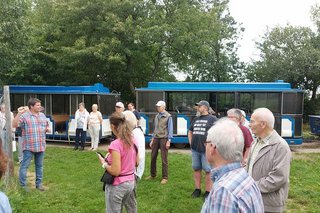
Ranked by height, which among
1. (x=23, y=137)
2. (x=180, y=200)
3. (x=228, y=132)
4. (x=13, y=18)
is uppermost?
(x=13, y=18)

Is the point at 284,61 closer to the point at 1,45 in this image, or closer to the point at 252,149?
the point at 1,45

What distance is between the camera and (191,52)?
20141mm

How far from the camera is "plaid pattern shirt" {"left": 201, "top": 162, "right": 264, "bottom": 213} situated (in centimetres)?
204

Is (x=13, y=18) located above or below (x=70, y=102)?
above

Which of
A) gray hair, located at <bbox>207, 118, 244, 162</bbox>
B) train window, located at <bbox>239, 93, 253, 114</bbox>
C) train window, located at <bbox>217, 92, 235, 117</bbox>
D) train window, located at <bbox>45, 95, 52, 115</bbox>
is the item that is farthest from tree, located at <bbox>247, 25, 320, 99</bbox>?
gray hair, located at <bbox>207, 118, 244, 162</bbox>

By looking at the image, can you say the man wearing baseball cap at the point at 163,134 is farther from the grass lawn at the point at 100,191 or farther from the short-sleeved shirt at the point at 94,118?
the short-sleeved shirt at the point at 94,118

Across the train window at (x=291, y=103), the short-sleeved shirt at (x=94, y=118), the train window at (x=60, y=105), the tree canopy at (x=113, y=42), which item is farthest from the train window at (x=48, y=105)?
the train window at (x=291, y=103)

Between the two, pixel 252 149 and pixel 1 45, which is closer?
pixel 252 149

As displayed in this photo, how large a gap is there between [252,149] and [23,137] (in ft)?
15.0

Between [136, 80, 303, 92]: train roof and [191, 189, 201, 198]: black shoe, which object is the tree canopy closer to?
[136, 80, 303, 92]: train roof

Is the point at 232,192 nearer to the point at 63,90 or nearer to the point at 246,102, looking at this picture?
the point at 246,102

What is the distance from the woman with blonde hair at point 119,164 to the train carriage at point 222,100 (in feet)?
31.2

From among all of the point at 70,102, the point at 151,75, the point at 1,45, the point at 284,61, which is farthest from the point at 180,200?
the point at 284,61

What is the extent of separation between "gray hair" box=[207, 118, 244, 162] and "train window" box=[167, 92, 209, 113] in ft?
37.8
